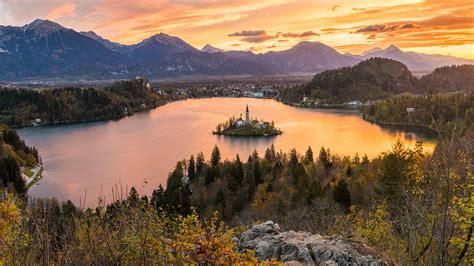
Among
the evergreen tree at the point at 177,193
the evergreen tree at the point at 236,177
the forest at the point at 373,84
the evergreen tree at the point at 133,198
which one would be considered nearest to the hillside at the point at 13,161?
the evergreen tree at the point at 177,193

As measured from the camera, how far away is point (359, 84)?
317 ft

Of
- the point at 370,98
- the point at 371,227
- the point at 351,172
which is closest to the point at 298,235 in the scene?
the point at 371,227

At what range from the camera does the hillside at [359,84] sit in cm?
9244

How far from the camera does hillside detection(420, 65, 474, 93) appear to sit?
99.5m

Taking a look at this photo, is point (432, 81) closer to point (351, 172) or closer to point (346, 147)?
point (346, 147)

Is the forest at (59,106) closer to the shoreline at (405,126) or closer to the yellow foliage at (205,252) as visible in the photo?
the shoreline at (405,126)

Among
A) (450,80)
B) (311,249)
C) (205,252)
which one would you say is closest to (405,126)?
(311,249)

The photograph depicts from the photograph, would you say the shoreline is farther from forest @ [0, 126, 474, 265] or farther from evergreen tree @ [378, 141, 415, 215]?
evergreen tree @ [378, 141, 415, 215]

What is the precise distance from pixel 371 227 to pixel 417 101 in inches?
2349

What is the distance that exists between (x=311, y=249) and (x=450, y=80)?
109767mm

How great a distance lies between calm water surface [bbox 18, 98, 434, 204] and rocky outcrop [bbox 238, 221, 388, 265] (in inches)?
674

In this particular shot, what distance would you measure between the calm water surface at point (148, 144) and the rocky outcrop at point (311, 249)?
17120 mm

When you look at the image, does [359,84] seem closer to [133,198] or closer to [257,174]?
[257,174]

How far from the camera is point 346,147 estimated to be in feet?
127
